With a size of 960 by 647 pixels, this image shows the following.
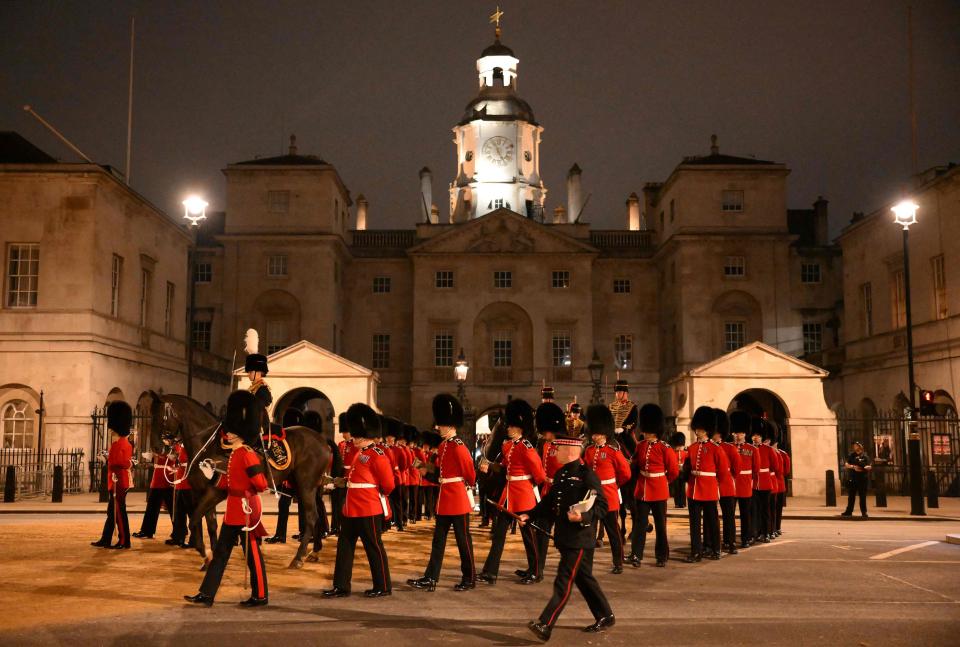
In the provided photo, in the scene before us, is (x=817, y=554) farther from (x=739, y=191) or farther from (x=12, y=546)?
(x=739, y=191)

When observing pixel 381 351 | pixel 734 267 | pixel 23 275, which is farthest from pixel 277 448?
pixel 381 351

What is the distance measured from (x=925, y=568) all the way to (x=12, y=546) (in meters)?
13.2

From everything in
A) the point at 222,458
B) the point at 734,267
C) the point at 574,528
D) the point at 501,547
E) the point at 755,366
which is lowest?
the point at 501,547

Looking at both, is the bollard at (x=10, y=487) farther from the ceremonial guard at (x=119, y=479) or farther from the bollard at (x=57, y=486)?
the ceremonial guard at (x=119, y=479)

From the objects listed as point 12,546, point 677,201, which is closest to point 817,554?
point 12,546

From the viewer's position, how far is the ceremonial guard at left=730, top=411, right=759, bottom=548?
15305 millimetres

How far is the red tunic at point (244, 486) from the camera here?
956 cm

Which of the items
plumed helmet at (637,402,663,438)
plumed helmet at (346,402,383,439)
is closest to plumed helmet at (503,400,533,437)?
plumed helmet at (346,402,383,439)

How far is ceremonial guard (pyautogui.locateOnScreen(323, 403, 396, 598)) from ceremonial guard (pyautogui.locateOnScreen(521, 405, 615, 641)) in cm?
238

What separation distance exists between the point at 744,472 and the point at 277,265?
1559 inches

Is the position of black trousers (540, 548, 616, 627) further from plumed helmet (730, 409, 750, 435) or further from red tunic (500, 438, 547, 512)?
plumed helmet (730, 409, 750, 435)

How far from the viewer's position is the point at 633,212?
6116 cm

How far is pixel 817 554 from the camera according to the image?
14.5 metres

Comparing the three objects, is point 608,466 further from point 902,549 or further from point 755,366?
point 755,366
